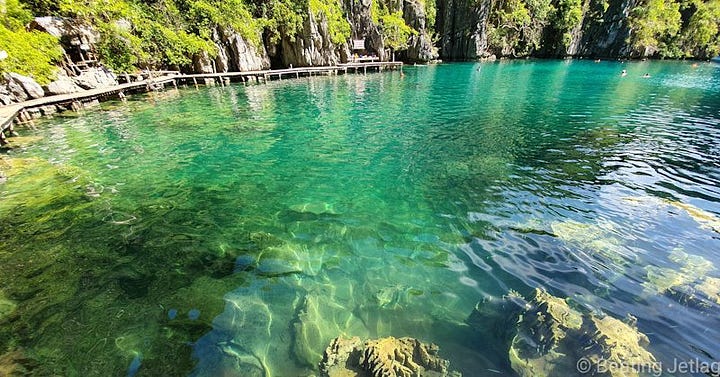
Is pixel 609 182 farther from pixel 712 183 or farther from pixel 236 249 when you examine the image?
pixel 236 249

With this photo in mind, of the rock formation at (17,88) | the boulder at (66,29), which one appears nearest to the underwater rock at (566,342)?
the rock formation at (17,88)

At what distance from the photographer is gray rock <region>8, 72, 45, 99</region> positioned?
1964 centimetres

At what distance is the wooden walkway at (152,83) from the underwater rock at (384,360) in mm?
20433

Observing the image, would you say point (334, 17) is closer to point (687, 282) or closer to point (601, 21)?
point (687, 282)

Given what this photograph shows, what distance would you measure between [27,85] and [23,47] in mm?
2864

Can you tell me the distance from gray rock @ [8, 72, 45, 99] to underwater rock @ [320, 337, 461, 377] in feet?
94.3

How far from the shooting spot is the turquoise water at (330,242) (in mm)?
4637

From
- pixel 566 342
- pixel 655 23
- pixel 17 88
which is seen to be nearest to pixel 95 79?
pixel 17 88

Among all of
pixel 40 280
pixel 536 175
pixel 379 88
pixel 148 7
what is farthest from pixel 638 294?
pixel 148 7

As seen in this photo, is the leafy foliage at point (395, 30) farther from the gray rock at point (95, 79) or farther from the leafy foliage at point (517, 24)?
the gray rock at point (95, 79)

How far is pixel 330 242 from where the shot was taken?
7.04m

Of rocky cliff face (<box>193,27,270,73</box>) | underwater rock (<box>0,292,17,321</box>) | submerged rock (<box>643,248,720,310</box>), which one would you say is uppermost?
rocky cliff face (<box>193,27,270,73</box>)

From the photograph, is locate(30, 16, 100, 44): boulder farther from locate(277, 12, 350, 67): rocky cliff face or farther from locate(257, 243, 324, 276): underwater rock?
locate(257, 243, 324, 276): underwater rock

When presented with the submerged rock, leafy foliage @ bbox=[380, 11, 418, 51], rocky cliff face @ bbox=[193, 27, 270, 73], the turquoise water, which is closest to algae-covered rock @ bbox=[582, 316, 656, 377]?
the turquoise water
